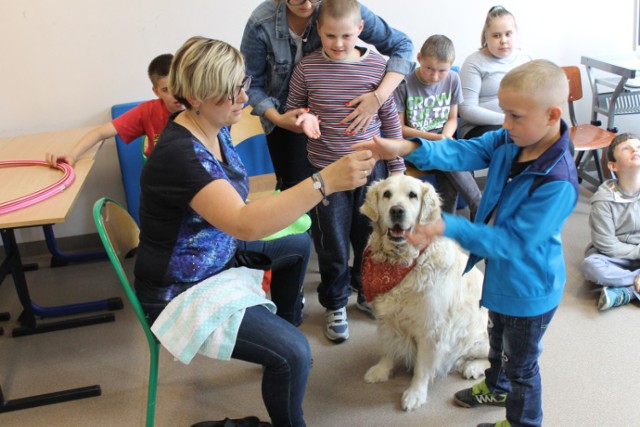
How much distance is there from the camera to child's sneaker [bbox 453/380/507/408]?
2.24 meters

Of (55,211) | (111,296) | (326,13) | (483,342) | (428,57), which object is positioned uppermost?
(326,13)

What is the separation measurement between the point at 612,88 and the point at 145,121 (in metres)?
3.32

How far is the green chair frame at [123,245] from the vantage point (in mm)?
1876

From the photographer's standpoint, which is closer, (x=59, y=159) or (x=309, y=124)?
(x=309, y=124)

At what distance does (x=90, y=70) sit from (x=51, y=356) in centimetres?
172

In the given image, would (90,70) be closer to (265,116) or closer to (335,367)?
(265,116)

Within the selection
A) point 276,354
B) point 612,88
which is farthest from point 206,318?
point 612,88

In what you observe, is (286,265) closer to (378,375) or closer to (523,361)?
(378,375)

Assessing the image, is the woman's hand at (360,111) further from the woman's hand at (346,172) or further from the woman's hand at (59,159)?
the woman's hand at (59,159)

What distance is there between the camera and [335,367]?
257 centimetres

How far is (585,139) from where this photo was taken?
3.76m

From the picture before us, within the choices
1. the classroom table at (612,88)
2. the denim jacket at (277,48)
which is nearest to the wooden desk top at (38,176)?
the denim jacket at (277,48)

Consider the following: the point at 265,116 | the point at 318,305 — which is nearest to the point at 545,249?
the point at 265,116

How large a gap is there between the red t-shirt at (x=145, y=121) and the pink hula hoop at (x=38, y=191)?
36 cm
